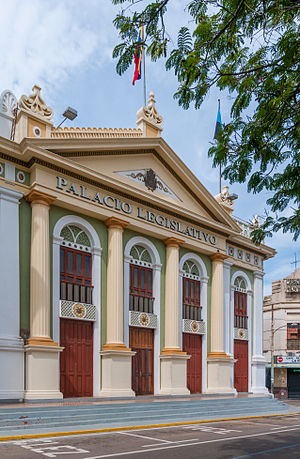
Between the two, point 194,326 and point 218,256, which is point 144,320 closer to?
point 194,326

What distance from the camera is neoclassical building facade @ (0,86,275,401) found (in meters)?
16.5

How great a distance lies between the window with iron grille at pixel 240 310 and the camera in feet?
85.2

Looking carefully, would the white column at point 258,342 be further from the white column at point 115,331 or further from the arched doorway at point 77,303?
the arched doorway at point 77,303

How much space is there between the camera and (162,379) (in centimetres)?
2089

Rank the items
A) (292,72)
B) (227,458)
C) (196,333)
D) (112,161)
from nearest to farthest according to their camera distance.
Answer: (292,72), (227,458), (112,161), (196,333)

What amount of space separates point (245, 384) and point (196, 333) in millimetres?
5258

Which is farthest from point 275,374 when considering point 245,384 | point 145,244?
point 145,244

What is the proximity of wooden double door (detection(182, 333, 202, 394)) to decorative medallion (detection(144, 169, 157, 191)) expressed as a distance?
22.3 feet

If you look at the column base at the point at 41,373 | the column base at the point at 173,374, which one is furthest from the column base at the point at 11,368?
the column base at the point at 173,374

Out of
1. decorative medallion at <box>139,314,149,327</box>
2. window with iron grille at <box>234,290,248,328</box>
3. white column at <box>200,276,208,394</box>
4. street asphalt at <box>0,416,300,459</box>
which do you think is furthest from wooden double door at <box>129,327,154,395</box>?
window with iron grille at <box>234,290,248,328</box>

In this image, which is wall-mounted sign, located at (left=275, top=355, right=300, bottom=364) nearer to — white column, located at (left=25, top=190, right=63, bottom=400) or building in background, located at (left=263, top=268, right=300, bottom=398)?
building in background, located at (left=263, top=268, right=300, bottom=398)

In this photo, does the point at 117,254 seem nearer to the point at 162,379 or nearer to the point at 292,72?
the point at 162,379

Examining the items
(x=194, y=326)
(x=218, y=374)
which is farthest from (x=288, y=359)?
(x=194, y=326)

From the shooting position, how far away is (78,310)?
18.1m
